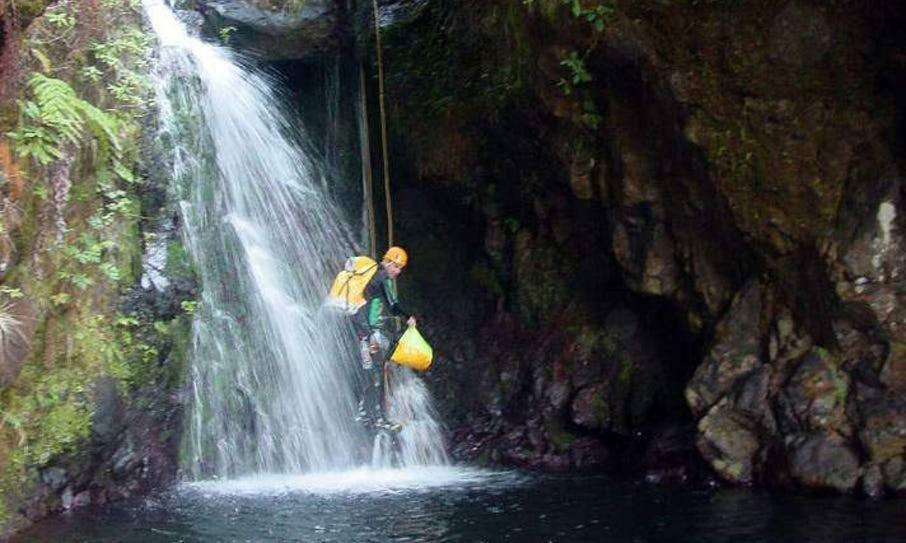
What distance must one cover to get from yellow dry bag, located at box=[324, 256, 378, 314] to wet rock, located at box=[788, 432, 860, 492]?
4.61 metres

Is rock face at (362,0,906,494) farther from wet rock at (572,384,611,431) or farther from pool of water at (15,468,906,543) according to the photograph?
pool of water at (15,468,906,543)

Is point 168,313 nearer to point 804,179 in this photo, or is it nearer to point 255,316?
point 255,316

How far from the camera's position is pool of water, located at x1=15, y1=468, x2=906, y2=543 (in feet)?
30.2

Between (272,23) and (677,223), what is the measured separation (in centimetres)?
625

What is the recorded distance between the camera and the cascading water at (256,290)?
1293cm

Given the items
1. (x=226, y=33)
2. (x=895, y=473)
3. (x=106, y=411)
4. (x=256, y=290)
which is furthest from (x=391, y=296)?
(x=226, y=33)

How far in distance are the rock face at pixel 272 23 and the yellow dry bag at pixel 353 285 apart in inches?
190

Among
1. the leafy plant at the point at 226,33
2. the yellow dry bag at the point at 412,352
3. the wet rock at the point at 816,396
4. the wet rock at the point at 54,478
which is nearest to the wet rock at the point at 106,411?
the wet rock at the point at 54,478

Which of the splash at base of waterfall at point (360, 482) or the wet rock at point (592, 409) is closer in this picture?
the splash at base of waterfall at point (360, 482)

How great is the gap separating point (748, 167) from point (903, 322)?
2144 mm

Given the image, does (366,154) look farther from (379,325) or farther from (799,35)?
(799,35)

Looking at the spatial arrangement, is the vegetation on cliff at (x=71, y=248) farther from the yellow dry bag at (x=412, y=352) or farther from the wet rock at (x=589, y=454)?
the wet rock at (x=589, y=454)

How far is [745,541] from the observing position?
28.7 feet

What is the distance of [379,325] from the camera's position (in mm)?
11664
